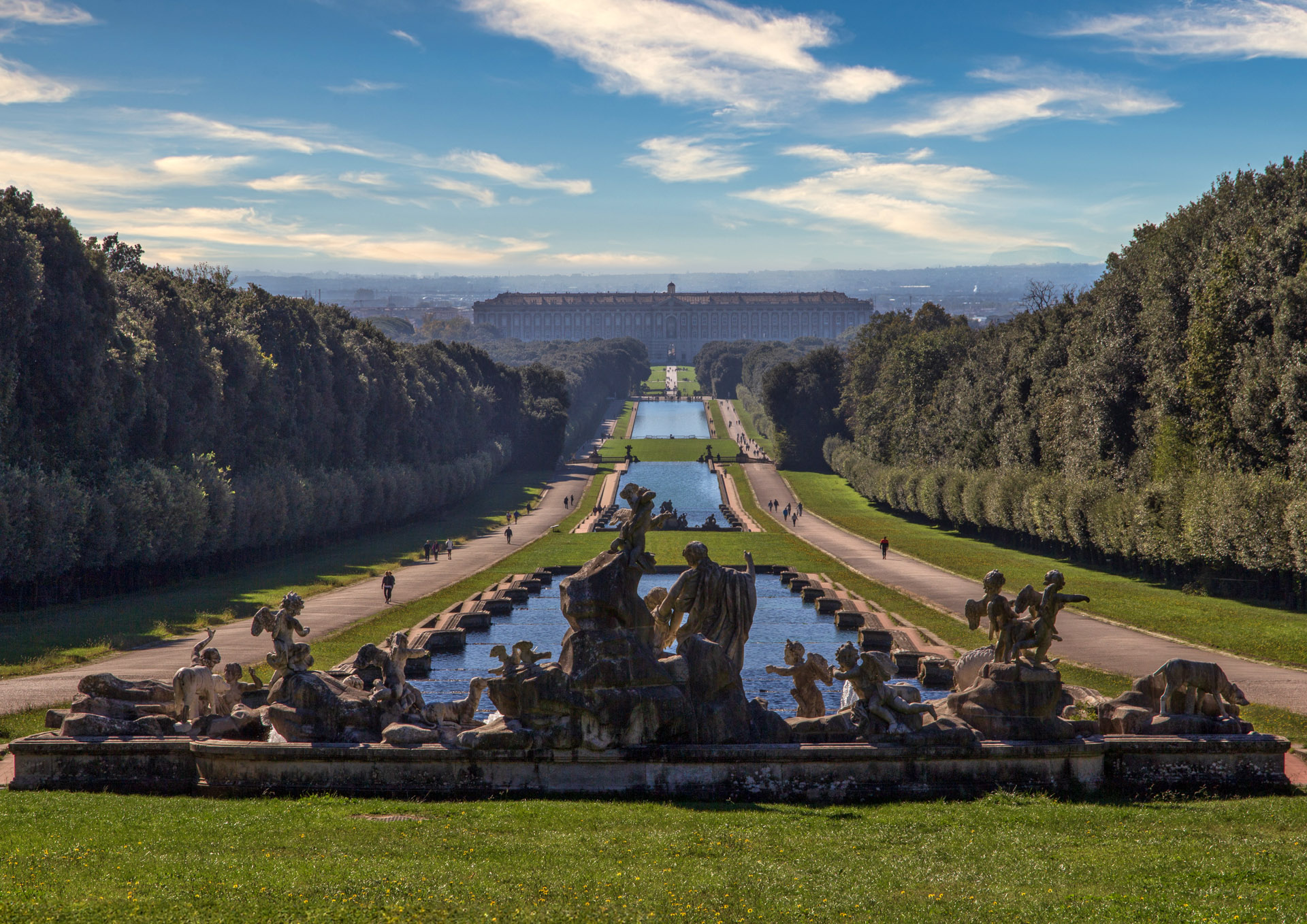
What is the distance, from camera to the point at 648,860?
13.0m

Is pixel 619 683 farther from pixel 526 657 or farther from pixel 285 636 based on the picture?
pixel 285 636

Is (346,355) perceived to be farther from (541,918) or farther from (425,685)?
(541,918)

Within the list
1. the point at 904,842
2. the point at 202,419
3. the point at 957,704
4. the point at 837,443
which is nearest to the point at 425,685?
the point at 957,704

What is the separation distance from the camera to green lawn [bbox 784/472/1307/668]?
34.0 metres

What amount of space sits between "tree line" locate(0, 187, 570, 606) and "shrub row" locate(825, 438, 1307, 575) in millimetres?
36331

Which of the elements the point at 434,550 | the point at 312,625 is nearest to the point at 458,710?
the point at 312,625

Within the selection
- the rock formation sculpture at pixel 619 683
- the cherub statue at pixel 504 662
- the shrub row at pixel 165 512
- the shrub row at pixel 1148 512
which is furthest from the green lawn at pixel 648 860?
the shrub row at pixel 1148 512

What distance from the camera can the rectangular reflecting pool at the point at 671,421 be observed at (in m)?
157

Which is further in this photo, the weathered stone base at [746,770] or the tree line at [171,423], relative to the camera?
the tree line at [171,423]

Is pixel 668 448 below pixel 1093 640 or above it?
below

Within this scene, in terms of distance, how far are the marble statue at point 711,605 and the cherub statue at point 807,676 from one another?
4.10 ft

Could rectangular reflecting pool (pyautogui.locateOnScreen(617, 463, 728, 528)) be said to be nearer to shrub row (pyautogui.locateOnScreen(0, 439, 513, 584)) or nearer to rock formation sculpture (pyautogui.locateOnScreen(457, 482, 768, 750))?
shrub row (pyautogui.locateOnScreen(0, 439, 513, 584))

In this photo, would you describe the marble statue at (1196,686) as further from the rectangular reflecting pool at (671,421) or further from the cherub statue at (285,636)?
the rectangular reflecting pool at (671,421)

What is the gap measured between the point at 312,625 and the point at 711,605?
2290 cm
